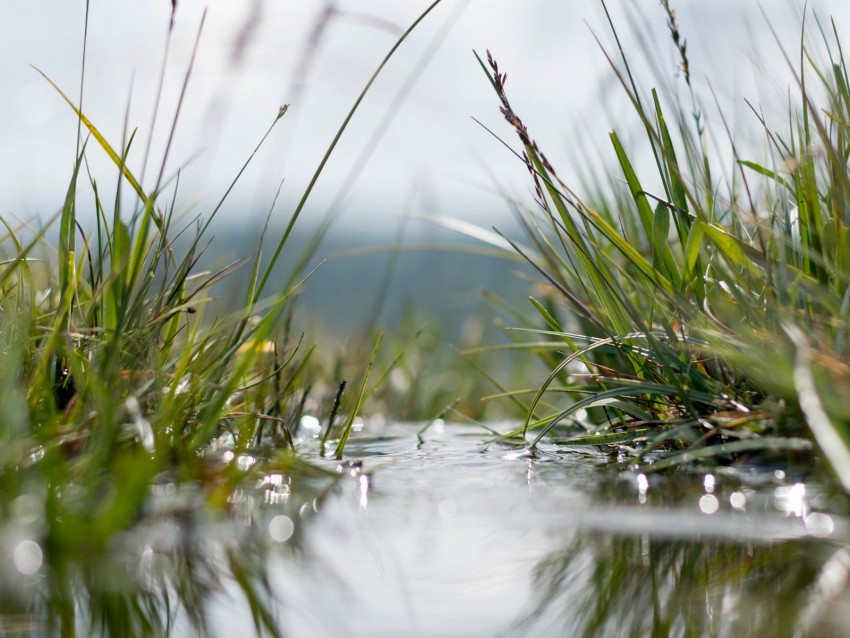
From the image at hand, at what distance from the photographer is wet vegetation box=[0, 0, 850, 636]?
0.89 metres

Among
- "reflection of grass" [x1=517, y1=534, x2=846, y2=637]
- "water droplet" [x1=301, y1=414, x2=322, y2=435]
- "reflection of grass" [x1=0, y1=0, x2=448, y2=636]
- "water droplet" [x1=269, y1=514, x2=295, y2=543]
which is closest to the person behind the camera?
"reflection of grass" [x1=517, y1=534, x2=846, y2=637]

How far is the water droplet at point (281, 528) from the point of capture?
1059mm

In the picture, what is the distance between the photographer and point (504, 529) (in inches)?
42.9

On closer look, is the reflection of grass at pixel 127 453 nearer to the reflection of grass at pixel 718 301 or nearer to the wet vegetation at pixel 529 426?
the wet vegetation at pixel 529 426

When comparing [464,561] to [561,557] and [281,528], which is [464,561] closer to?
[561,557]

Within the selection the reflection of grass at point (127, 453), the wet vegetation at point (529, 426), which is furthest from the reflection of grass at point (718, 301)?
the reflection of grass at point (127, 453)

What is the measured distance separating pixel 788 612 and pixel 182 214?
135 cm

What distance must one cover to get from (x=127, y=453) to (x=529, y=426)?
2.17ft

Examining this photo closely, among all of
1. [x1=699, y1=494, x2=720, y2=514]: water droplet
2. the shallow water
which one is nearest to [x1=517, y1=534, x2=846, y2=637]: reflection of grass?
the shallow water

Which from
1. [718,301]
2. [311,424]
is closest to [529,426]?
[718,301]

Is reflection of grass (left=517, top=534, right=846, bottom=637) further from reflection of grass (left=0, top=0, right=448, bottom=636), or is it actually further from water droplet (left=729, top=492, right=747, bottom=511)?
reflection of grass (left=0, top=0, right=448, bottom=636)

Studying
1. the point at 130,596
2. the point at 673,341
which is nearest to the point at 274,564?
the point at 130,596

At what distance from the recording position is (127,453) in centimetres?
122

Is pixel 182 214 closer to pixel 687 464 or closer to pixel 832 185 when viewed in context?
pixel 687 464
